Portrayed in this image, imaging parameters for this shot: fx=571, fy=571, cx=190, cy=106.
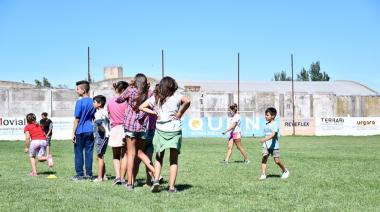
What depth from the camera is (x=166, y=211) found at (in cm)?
696

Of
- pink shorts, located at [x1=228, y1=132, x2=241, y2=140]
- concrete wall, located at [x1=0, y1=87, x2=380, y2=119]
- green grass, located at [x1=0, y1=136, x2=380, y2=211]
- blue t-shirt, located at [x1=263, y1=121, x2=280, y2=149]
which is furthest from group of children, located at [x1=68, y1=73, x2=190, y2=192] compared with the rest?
concrete wall, located at [x1=0, y1=87, x2=380, y2=119]

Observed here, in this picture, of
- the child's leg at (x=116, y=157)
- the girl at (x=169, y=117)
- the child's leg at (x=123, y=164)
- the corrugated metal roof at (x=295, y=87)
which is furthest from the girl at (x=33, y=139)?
the corrugated metal roof at (x=295, y=87)

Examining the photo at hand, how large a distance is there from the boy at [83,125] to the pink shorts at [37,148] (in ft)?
8.22

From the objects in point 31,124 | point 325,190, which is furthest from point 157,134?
point 31,124

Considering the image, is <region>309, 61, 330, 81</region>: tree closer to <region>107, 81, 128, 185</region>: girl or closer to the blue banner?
the blue banner

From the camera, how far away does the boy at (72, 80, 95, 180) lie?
1094 centimetres

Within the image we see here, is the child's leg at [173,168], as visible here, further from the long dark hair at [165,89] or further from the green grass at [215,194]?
the long dark hair at [165,89]

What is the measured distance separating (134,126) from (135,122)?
67 mm

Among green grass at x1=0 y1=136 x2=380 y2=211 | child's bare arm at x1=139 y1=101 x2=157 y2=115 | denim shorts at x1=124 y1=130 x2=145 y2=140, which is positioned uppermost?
child's bare arm at x1=139 y1=101 x2=157 y2=115

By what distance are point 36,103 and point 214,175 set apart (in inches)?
1921

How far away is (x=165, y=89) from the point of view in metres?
8.75

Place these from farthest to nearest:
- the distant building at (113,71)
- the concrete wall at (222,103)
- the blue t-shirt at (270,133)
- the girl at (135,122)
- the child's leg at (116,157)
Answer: the distant building at (113,71)
the concrete wall at (222,103)
the blue t-shirt at (270,133)
the child's leg at (116,157)
the girl at (135,122)

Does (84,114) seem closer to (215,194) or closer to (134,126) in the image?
(134,126)

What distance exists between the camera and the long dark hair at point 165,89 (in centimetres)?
875
